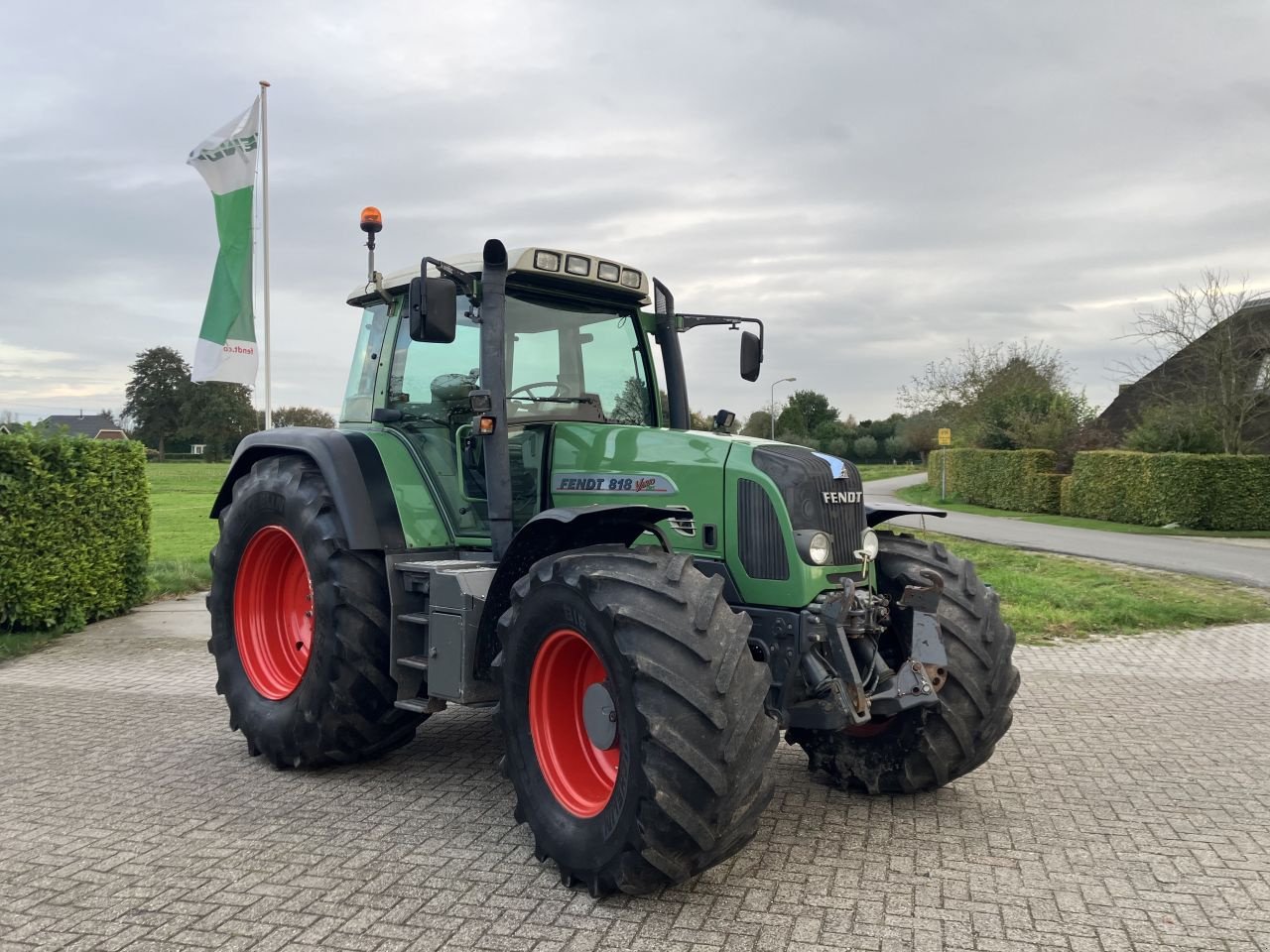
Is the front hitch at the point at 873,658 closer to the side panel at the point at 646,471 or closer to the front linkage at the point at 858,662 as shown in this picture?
the front linkage at the point at 858,662

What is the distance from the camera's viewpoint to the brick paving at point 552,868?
3.48 metres

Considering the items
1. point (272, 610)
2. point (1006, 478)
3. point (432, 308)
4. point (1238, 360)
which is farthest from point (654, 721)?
point (1006, 478)

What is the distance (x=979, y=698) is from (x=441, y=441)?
9.36ft

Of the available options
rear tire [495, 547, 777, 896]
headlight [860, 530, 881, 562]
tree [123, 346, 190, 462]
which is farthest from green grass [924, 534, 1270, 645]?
tree [123, 346, 190, 462]

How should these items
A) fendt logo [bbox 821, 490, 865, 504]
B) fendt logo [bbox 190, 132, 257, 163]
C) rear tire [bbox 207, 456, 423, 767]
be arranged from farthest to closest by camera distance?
fendt logo [bbox 190, 132, 257, 163]
rear tire [bbox 207, 456, 423, 767]
fendt logo [bbox 821, 490, 865, 504]

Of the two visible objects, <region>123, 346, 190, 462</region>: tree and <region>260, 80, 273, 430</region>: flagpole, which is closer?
<region>260, 80, 273, 430</region>: flagpole

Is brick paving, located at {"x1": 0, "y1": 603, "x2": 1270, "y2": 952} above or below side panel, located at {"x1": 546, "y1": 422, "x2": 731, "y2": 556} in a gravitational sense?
below

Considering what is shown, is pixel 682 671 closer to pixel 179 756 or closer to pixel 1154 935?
pixel 1154 935

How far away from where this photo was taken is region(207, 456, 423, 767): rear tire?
4977 mm

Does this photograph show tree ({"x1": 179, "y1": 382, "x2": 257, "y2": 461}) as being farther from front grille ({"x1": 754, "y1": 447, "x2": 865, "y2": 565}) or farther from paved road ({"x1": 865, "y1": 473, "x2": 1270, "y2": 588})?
front grille ({"x1": 754, "y1": 447, "x2": 865, "y2": 565})

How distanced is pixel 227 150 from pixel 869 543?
1076 cm

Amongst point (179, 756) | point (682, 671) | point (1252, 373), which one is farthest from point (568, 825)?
point (1252, 373)

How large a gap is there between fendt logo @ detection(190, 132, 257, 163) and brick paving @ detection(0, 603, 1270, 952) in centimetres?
813

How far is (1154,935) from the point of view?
346 cm
